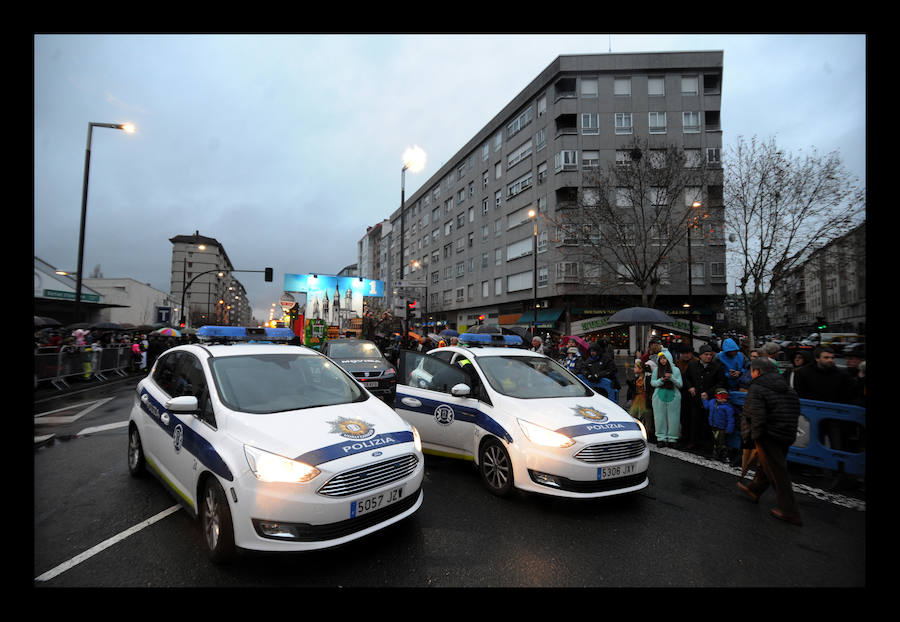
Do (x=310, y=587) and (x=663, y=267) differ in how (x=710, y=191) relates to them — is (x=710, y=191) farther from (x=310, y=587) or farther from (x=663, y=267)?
(x=310, y=587)

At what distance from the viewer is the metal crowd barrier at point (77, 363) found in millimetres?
11555

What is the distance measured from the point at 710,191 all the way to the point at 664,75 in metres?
13.3

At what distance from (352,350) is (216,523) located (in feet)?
26.0

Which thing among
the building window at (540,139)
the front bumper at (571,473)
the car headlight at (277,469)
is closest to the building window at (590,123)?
the building window at (540,139)

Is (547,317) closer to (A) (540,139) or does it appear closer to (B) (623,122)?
(A) (540,139)

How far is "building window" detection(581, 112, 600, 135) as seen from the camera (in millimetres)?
31469

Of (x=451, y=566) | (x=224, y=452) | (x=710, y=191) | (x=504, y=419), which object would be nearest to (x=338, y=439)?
(x=224, y=452)

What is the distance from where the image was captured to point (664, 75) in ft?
102

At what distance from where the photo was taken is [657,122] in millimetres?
31016

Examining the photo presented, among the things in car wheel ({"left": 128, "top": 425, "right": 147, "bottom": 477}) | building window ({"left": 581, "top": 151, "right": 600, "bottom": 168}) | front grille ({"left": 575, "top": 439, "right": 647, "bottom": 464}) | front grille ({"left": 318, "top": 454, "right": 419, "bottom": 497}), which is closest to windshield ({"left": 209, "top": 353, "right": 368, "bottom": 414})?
front grille ({"left": 318, "top": 454, "right": 419, "bottom": 497})

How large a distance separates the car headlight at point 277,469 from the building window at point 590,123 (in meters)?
34.7

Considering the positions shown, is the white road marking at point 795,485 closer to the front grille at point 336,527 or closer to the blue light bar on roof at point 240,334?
the front grille at point 336,527
